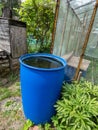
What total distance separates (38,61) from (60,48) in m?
1.13

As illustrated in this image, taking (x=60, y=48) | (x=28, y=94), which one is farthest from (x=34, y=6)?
(x=28, y=94)

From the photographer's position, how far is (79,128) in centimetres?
185

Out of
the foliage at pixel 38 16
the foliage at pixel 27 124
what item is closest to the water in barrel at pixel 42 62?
the foliage at pixel 27 124

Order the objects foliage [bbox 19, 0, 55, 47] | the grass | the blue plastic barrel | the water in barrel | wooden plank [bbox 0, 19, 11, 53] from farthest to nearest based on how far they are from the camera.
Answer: foliage [bbox 19, 0, 55, 47], wooden plank [bbox 0, 19, 11, 53], the grass, the water in barrel, the blue plastic barrel

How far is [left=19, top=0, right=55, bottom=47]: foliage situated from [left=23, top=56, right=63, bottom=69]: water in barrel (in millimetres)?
2885

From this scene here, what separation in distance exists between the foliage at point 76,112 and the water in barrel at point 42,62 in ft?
1.41

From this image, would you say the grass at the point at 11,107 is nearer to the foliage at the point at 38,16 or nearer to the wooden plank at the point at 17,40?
the wooden plank at the point at 17,40

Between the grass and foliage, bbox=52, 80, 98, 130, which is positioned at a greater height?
foliage, bbox=52, 80, 98, 130

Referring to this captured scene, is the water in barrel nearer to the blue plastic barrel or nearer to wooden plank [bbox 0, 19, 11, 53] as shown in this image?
the blue plastic barrel

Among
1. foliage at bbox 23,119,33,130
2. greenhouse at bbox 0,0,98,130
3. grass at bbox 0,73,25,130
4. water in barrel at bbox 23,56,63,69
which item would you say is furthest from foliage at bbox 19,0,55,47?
foliage at bbox 23,119,33,130

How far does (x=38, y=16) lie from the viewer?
16.1ft

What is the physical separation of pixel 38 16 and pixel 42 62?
309 cm

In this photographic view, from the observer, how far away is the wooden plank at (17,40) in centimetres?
369

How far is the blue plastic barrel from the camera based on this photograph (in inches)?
73.5
